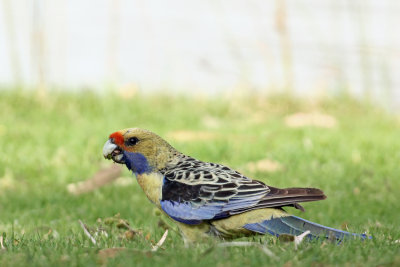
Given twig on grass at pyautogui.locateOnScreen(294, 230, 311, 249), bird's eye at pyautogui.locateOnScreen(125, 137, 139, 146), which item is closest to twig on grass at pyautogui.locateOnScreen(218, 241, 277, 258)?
twig on grass at pyautogui.locateOnScreen(294, 230, 311, 249)

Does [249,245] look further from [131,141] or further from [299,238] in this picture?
[131,141]

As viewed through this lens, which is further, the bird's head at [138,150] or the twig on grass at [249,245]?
the bird's head at [138,150]

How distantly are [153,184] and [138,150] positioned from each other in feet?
0.89

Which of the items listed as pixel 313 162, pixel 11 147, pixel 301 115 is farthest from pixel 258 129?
pixel 11 147

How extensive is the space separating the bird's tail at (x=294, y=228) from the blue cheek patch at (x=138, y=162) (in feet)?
2.63

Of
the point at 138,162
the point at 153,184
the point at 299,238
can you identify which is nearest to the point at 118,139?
the point at 138,162

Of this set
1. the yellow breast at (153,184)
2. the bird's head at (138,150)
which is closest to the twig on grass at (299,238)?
the yellow breast at (153,184)

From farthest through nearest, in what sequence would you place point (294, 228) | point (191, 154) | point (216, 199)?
point (191, 154) < point (216, 199) < point (294, 228)

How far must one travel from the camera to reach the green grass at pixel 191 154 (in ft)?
11.6

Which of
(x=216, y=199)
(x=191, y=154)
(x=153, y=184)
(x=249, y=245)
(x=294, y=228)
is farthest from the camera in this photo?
(x=191, y=154)

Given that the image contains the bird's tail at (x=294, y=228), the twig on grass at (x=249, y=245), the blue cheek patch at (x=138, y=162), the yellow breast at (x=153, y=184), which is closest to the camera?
the twig on grass at (x=249, y=245)

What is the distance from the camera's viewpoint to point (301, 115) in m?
11.2

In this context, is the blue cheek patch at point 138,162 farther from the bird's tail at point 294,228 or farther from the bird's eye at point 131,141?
the bird's tail at point 294,228

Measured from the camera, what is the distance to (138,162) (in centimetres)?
441
